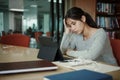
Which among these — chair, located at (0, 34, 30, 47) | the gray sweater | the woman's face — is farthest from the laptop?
chair, located at (0, 34, 30, 47)

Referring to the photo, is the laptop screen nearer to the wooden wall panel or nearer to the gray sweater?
the gray sweater

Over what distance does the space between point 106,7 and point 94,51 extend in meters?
3.06

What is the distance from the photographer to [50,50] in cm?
139

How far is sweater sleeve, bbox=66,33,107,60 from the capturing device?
5.60 feet

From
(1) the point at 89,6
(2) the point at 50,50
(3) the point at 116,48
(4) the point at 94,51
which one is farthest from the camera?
(1) the point at 89,6

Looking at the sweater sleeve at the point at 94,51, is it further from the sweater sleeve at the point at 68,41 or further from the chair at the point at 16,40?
the chair at the point at 16,40

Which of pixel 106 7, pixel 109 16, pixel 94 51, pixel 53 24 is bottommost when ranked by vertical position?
pixel 94 51

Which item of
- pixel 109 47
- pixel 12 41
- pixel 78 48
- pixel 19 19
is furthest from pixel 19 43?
pixel 19 19

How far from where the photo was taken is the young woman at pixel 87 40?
1761mm

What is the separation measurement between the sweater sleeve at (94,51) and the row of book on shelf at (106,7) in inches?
108

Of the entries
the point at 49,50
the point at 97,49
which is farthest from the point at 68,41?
the point at 49,50

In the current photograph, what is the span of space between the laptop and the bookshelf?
3203 millimetres

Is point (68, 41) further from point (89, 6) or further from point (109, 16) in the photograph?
point (109, 16)

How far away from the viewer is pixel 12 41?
9.11ft
